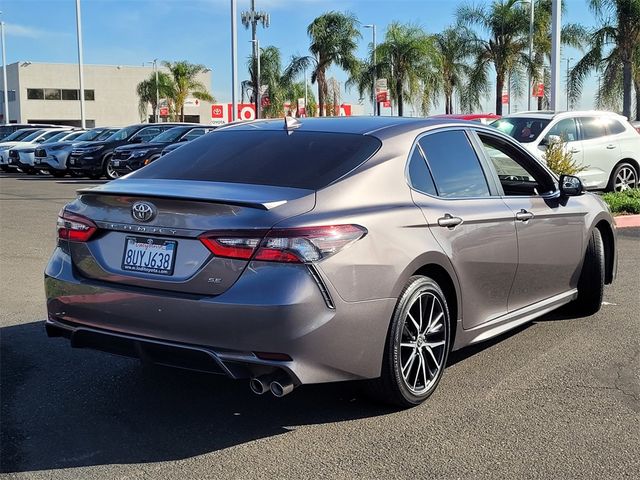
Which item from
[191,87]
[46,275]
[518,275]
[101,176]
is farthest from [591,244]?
[191,87]

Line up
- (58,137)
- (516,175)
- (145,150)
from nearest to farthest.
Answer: (516,175) < (145,150) < (58,137)

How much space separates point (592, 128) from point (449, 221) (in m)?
11.7

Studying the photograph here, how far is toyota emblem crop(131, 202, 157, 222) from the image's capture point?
12.8ft

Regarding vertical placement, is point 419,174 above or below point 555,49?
below

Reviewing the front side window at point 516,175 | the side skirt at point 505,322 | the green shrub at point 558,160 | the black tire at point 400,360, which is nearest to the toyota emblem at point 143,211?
the black tire at point 400,360

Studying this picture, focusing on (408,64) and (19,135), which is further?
(408,64)

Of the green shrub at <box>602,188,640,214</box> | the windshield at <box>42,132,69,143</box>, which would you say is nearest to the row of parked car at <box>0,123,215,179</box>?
the windshield at <box>42,132,69,143</box>

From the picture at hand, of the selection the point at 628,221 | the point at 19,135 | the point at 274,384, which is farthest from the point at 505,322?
the point at 19,135

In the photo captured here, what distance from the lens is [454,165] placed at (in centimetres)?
495

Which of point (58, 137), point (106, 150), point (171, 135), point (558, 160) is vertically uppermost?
point (58, 137)

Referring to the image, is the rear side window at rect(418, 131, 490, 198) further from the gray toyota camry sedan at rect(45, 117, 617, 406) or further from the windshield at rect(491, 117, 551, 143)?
the windshield at rect(491, 117, 551, 143)

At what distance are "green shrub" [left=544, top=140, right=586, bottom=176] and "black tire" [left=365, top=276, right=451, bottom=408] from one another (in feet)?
29.7

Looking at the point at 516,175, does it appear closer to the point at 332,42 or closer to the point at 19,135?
the point at 19,135

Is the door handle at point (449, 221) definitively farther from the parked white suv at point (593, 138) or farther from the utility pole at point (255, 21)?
the utility pole at point (255, 21)
